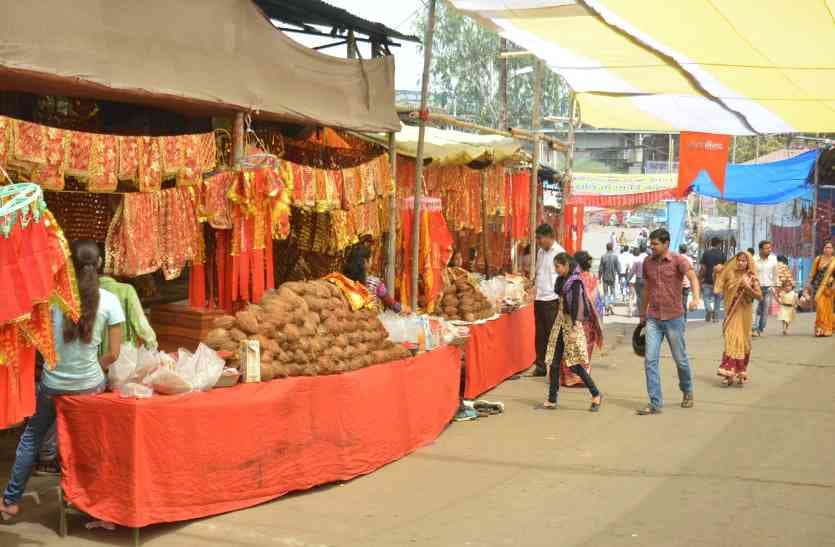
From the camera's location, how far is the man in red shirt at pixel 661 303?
33.3 feet

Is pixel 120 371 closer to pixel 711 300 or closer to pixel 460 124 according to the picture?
pixel 460 124

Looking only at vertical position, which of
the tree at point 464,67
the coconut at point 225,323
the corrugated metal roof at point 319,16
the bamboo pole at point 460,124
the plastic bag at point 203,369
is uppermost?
the tree at point 464,67

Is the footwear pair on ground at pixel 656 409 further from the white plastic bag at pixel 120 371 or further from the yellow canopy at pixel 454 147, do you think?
the white plastic bag at pixel 120 371

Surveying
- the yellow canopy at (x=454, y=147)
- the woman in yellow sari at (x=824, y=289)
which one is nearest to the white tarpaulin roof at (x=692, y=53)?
the yellow canopy at (x=454, y=147)

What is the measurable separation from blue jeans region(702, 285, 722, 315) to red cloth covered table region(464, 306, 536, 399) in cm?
767

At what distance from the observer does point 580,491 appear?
284 inches

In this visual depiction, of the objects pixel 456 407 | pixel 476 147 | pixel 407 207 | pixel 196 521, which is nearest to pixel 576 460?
pixel 456 407

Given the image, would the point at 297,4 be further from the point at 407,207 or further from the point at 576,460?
the point at 576,460

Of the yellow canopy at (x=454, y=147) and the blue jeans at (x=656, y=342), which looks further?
the yellow canopy at (x=454, y=147)

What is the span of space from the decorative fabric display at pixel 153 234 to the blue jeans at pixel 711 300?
1510 centimetres

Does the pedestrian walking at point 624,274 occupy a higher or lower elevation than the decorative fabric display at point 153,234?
lower

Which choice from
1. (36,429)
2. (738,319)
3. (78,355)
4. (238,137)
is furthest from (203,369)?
(738,319)

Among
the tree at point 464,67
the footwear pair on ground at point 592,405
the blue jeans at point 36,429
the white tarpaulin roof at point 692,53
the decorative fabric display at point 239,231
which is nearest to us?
the blue jeans at point 36,429

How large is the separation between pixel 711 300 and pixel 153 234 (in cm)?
1611
